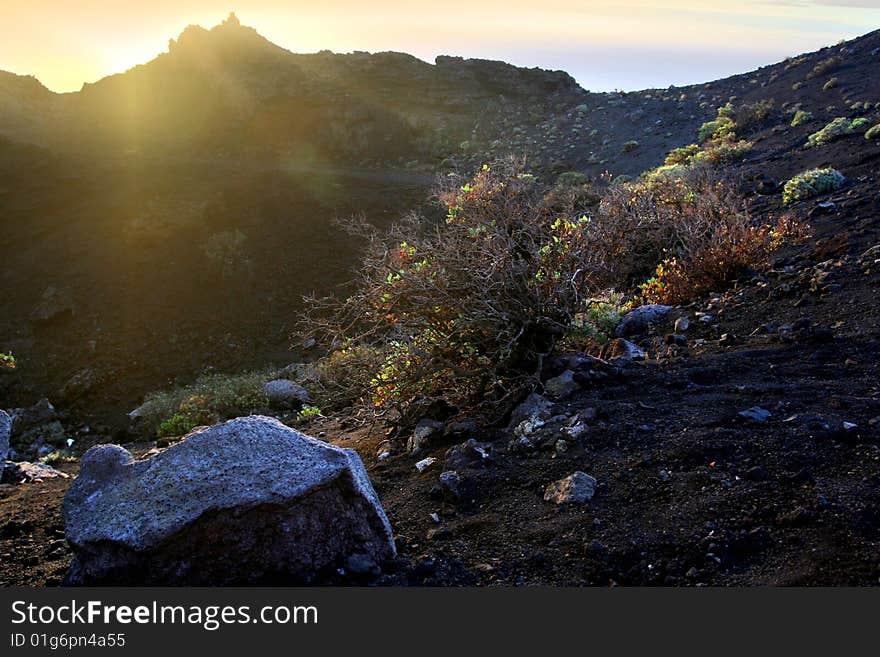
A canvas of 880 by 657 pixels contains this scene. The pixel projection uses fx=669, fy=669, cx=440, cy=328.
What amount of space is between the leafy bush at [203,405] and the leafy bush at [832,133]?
1252 cm

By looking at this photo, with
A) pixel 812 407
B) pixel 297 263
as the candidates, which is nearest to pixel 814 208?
pixel 812 407

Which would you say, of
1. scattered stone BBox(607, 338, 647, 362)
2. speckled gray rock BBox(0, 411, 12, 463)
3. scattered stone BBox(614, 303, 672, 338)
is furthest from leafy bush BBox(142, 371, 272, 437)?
scattered stone BBox(607, 338, 647, 362)

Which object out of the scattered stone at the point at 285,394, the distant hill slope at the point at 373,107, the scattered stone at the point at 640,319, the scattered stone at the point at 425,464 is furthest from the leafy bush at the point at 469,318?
the distant hill slope at the point at 373,107

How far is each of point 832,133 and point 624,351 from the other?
40.6ft

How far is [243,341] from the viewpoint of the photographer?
11547 millimetres

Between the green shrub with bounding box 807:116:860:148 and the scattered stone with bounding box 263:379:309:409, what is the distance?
40.4ft

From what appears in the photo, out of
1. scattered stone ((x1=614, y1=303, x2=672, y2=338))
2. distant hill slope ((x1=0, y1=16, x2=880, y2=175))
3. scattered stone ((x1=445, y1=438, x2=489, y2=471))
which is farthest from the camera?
distant hill slope ((x1=0, y1=16, x2=880, y2=175))

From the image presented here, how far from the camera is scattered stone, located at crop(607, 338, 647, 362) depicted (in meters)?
4.90

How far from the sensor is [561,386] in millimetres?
4238

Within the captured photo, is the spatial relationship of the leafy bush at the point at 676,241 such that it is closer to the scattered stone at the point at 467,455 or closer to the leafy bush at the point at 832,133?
the scattered stone at the point at 467,455

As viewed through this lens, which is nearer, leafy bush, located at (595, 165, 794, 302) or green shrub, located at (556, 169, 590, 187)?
leafy bush, located at (595, 165, 794, 302)

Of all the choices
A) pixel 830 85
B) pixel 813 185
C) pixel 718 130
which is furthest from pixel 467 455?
pixel 830 85

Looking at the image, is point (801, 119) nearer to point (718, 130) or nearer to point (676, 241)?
point (718, 130)

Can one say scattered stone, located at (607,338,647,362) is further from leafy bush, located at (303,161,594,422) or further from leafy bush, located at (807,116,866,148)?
leafy bush, located at (807,116,866,148)
